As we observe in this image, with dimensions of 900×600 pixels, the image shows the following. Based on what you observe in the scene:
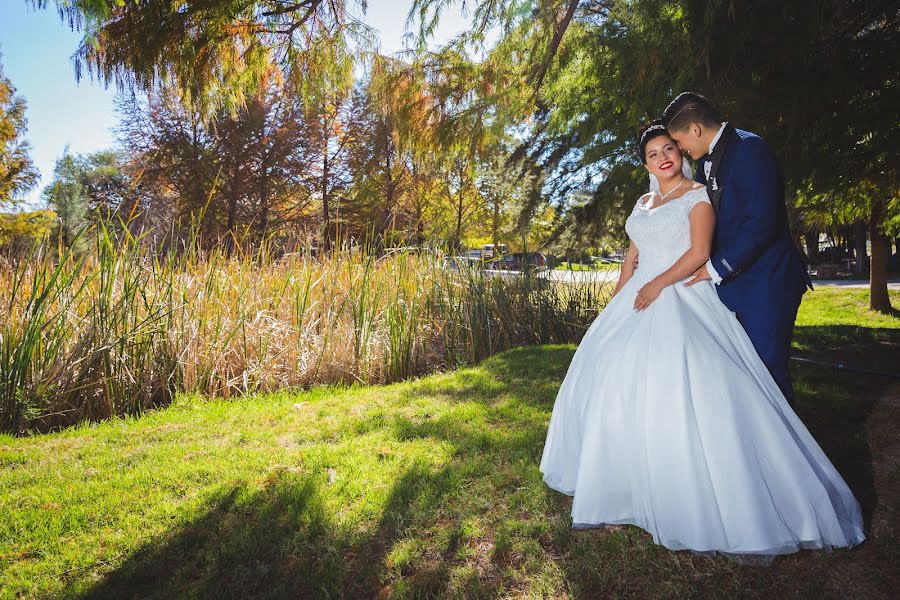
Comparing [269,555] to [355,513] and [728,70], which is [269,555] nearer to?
[355,513]

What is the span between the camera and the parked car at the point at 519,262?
754 centimetres

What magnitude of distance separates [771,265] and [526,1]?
3.91m

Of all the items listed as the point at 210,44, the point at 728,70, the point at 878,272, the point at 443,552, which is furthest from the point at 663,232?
the point at 878,272

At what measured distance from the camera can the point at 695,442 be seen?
210 centimetres

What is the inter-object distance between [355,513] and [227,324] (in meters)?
3.28

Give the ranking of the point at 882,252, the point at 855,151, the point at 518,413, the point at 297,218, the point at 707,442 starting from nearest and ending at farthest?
the point at 707,442
the point at 518,413
the point at 855,151
the point at 882,252
the point at 297,218

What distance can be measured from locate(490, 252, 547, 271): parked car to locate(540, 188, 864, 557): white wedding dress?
197 inches

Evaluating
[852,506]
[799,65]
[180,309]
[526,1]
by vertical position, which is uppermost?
[526,1]

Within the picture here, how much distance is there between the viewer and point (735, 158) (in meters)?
2.35

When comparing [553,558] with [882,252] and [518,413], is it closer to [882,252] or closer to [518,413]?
[518,413]

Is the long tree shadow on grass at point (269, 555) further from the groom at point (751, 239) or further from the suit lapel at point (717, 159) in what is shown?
the suit lapel at point (717, 159)

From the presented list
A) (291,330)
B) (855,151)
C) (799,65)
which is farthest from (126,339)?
(855,151)

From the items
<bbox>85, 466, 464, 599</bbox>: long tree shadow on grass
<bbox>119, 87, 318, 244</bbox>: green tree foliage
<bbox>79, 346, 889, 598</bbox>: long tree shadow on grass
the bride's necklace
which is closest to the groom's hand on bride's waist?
the bride's necklace

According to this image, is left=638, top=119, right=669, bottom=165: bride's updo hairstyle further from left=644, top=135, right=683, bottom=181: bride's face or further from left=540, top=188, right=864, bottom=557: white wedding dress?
left=540, top=188, right=864, bottom=557: white wedding dress
